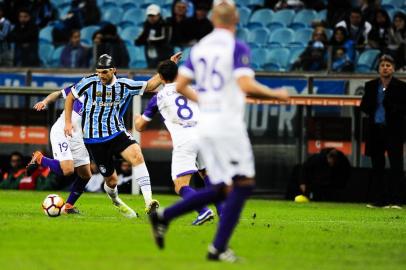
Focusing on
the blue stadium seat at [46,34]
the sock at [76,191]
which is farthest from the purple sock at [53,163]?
the blue stadium seat at [46,34]

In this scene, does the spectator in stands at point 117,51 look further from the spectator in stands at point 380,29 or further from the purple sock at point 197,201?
the purple sock at point 197,201

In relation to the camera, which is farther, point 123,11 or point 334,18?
point 123,11

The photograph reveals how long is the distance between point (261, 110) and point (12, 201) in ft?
20.4

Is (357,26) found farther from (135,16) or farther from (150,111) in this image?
(150,111)

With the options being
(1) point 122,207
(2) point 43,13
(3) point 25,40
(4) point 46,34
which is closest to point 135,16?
(2) point 43,13

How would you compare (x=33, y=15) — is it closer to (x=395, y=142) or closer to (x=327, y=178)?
(x=327, y=178)

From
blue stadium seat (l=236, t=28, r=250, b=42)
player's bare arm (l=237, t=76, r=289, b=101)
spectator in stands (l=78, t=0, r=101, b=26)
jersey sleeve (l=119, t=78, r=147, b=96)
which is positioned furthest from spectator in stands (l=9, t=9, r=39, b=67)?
player's bare arm (l=237, t=76, r=289, b=101)

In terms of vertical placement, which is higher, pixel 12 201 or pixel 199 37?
pixel 199 37

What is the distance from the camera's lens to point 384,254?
972 cm

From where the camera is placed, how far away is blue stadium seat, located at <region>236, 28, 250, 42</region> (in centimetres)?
2239

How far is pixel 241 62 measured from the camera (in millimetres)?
8695

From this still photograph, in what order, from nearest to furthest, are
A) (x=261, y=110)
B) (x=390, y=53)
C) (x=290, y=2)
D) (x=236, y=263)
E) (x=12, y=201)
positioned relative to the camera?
(x=236, y=263), (x=12, y=201), (x=390, y=53), (x=261, y=110), (x=290, y=2)

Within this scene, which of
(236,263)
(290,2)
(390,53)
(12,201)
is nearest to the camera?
(236,263)

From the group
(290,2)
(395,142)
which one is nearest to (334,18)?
(290,2)
